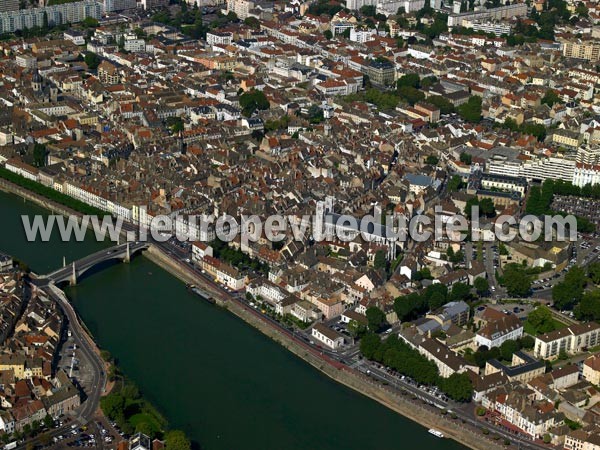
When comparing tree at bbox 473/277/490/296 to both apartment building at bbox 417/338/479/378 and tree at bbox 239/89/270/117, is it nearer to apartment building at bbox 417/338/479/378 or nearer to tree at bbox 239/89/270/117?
apartment building at bbox 417/338/479/378

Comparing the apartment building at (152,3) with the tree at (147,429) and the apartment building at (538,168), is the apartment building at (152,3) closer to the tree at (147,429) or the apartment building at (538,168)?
the apartment building at (538,168)

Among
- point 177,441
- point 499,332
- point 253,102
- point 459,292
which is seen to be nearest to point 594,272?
point 459,292

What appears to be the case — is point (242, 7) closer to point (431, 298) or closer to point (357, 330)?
point (431, 298)

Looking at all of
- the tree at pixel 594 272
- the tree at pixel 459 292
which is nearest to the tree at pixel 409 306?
the tree at pixel 459 292

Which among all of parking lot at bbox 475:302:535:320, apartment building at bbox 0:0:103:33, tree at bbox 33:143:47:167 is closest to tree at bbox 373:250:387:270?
parking lot at bbox 475:302:535:320

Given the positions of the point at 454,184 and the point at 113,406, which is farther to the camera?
the point at 454,184
